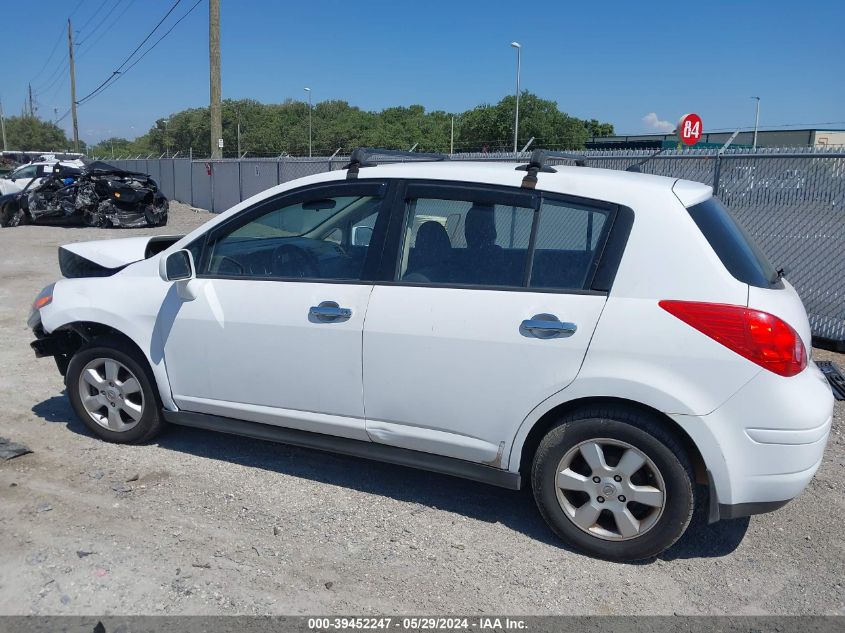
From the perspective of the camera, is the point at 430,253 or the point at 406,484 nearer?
the point at 430,253

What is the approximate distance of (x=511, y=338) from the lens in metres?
3.50

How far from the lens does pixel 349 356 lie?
3.87 metres

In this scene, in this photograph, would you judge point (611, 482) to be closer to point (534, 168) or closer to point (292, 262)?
point (534, 168)

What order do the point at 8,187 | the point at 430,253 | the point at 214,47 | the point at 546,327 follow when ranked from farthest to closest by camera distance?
the point at 8,187 → the point at 214,47 → the point at 430,253 → the point at 546,327

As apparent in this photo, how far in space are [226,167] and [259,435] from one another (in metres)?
18.5

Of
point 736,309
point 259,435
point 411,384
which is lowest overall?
point 259,435

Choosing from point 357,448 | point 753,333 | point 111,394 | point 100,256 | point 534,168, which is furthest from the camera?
point 100,256

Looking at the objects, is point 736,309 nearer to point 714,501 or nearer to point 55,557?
point 714,501

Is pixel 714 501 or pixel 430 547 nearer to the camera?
pixel 714 501

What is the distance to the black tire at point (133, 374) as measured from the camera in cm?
460

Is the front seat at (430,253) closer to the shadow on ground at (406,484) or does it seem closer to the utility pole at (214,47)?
the shadow on ground at (406,484)

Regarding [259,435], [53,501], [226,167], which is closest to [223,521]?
[259,435]

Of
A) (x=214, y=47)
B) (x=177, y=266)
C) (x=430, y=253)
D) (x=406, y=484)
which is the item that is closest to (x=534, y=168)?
(x=430, y=253)

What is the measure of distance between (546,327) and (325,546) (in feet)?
5.02
